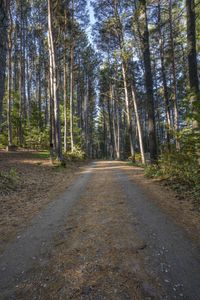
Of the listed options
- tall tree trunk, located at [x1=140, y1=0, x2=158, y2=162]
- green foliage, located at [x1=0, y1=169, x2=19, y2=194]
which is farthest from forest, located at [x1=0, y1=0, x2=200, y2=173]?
green foliage, located at [x1=0, y1=169, x2=19, y2=194]

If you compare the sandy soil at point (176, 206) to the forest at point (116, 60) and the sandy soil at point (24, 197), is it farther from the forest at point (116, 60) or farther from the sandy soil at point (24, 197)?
the sandy soil at point (24, 197)

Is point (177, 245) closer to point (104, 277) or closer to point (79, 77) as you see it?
point (104, 277)

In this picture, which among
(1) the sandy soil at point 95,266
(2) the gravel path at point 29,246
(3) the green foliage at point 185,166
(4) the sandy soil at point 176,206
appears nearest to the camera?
(1) the sandy soil at point 95,266

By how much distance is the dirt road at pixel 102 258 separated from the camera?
8.82ft

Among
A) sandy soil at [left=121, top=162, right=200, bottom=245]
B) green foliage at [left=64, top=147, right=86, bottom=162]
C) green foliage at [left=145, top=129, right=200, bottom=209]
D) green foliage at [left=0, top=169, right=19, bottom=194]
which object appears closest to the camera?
sandy soil at [left=121, top=162, right=200, bottom=245]

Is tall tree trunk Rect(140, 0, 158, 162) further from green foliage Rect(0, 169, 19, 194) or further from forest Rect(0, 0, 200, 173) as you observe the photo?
green foliage Rect(0, 169, 19, 194)

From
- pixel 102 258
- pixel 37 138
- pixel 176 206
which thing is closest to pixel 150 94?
pixel 176 206

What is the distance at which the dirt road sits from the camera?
8.82ft

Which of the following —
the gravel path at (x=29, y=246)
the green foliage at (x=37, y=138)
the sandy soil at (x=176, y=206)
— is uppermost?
the green foliage at (x=37, y=138)

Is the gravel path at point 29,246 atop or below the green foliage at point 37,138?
below

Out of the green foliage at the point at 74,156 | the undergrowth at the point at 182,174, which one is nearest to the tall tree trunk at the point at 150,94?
the undergrowth at the point at 182,174

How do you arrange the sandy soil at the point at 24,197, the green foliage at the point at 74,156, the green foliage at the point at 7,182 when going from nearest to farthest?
the sandy soil at the point at 24,197 → the green foliage at the point at 7,182 → the green foliage at the point at 74,156

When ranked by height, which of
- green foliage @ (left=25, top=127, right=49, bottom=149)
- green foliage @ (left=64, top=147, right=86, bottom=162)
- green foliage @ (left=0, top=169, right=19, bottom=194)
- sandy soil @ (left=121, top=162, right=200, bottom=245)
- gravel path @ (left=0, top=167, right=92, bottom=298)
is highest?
green foliage @ (left=25, top=127, right=49, bottom=149)

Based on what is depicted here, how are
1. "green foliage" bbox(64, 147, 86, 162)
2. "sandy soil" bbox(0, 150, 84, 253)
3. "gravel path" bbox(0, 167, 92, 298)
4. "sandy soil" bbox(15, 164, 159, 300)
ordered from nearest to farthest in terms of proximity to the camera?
"sandy soil" bbox(15, 164, 159, 300), "gravel path" bbox(0, 167, 92, 298), "sandy soil" bbox(0, 150, 84, 253), "green foliage" bbox(64, 147, 86, 162)
